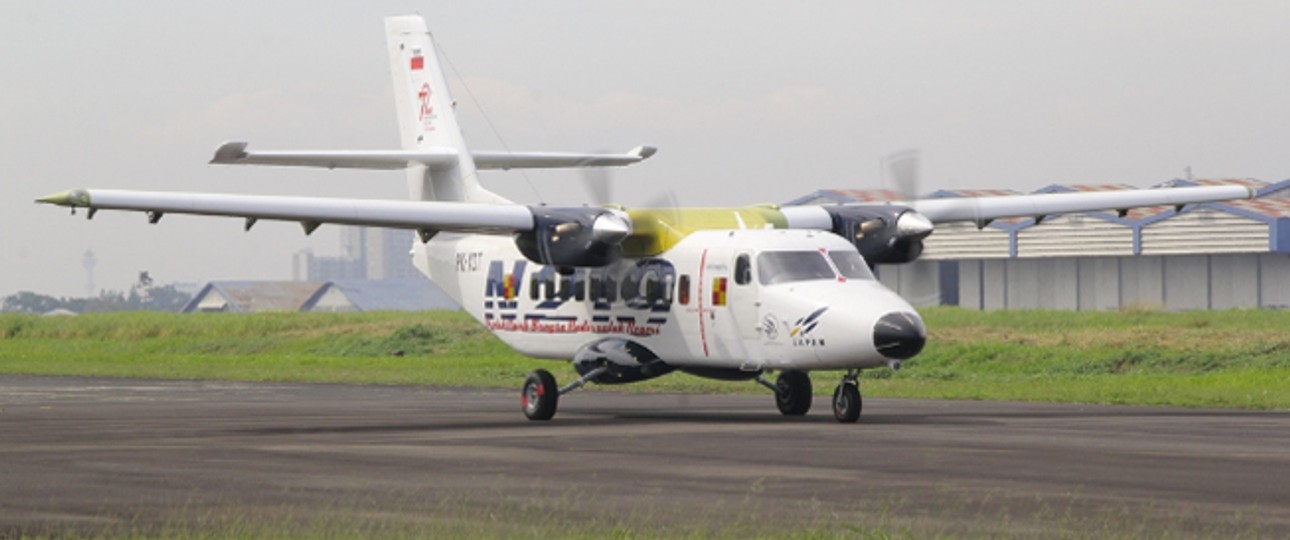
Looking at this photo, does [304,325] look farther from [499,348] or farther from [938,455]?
[938,455]

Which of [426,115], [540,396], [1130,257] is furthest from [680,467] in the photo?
[1130,257]

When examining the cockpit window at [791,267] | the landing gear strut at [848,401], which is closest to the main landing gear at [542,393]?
the cockpit window at [791,267]

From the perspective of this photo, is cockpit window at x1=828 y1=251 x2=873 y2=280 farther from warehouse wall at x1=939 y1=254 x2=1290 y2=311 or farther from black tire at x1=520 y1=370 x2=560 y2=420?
warehouse wall at x1=939 y1=254 x2=1290 y2=311

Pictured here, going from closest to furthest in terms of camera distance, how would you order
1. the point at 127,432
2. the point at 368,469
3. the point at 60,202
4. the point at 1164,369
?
the point at 368,469 < the point at 127,432 < the point at 60,202 < the point at 1164,369

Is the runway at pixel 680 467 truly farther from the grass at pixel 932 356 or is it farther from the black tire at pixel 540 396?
the grass at pixel 932 356

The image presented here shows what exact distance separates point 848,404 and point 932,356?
25435 mm

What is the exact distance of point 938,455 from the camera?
2017 cm

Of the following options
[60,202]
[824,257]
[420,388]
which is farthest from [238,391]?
[824,257]

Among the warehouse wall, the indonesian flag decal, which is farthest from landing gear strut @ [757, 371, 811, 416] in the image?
the warehouse wall

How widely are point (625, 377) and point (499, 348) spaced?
33364 millimetres

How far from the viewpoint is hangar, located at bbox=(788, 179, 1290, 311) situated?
77.9 meters

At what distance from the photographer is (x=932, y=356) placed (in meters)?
51.2

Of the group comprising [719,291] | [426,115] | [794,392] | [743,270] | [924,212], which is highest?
[426,115]

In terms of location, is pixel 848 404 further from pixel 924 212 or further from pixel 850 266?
→ pixel 924 212
